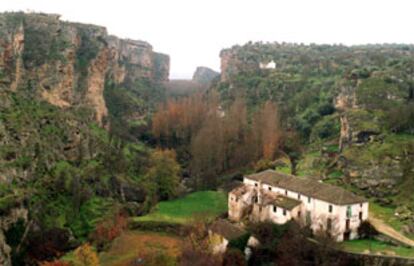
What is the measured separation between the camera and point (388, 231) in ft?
129

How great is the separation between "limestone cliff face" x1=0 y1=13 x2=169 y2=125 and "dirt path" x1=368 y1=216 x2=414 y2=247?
1500 inches

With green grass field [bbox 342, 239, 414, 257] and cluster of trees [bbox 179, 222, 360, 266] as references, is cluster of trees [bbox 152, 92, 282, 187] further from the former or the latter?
green grass field [bbox 342, 239, 414, 257]

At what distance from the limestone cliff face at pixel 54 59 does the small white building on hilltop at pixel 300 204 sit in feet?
90.5

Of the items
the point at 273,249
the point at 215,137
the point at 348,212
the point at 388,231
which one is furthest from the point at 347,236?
the point at 215,137

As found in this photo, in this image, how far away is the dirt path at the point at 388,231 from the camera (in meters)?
38.0

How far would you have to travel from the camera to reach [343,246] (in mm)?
37875

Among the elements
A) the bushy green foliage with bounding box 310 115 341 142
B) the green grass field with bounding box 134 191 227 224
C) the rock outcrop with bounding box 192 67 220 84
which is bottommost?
the green grass field with bounding box 134 191 227 224

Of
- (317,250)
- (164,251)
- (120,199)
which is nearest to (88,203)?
(120,199)

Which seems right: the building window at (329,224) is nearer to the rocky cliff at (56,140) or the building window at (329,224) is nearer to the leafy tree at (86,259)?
the leafy tree at (86,259)

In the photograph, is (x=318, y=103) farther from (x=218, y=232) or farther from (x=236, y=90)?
(x=218, y=232)

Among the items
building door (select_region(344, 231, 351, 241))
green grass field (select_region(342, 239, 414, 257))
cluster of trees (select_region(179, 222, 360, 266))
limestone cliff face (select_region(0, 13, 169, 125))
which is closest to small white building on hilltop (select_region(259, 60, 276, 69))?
limestone cliff face (select_region(0, 13, 169, 125))

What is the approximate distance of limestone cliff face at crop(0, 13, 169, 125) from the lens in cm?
5938

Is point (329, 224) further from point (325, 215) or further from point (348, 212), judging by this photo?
point (348, 212)

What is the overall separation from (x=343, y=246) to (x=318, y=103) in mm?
41224
